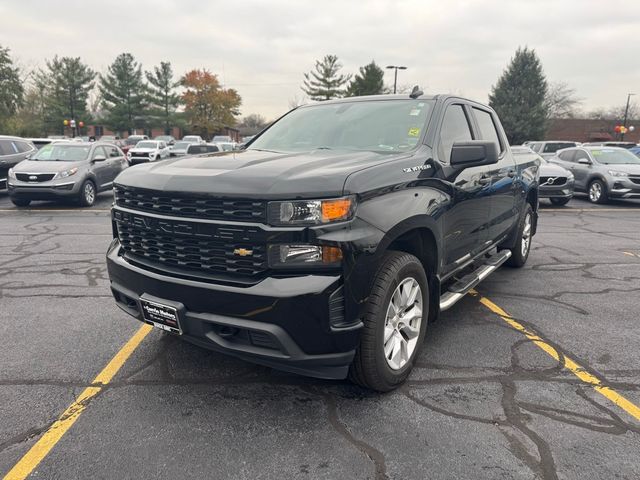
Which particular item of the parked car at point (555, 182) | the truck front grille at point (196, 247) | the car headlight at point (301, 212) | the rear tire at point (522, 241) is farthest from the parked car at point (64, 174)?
the parked car at point (555, 182)

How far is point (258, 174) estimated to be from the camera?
2668 millimetres

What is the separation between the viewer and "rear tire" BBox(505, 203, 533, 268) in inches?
235

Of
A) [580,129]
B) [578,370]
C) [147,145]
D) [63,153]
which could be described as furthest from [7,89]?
[580,129]

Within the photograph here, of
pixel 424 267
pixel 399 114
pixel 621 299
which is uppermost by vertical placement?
pixel 399 114

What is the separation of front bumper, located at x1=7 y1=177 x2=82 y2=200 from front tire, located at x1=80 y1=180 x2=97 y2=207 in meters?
0.29

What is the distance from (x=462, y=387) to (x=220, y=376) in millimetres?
1633

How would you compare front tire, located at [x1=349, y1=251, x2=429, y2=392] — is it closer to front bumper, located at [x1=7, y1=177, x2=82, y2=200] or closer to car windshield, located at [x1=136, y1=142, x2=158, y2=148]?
front bumper, located at [x1=7, y1=177, x2=82, y2=200]

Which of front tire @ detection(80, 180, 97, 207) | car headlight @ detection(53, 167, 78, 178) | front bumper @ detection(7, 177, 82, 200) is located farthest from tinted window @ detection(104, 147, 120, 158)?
front bumper @ detection(7, 177, 82, 200)

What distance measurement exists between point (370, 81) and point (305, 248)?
176 feet

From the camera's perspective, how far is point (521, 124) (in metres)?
44.9

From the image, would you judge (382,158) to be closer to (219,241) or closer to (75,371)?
(219,241)

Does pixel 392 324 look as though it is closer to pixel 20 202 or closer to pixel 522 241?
pixel 522 241

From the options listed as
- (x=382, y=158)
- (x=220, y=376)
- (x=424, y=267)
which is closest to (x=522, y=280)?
(x=424, y=267)

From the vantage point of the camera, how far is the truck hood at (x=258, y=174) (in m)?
2.53
